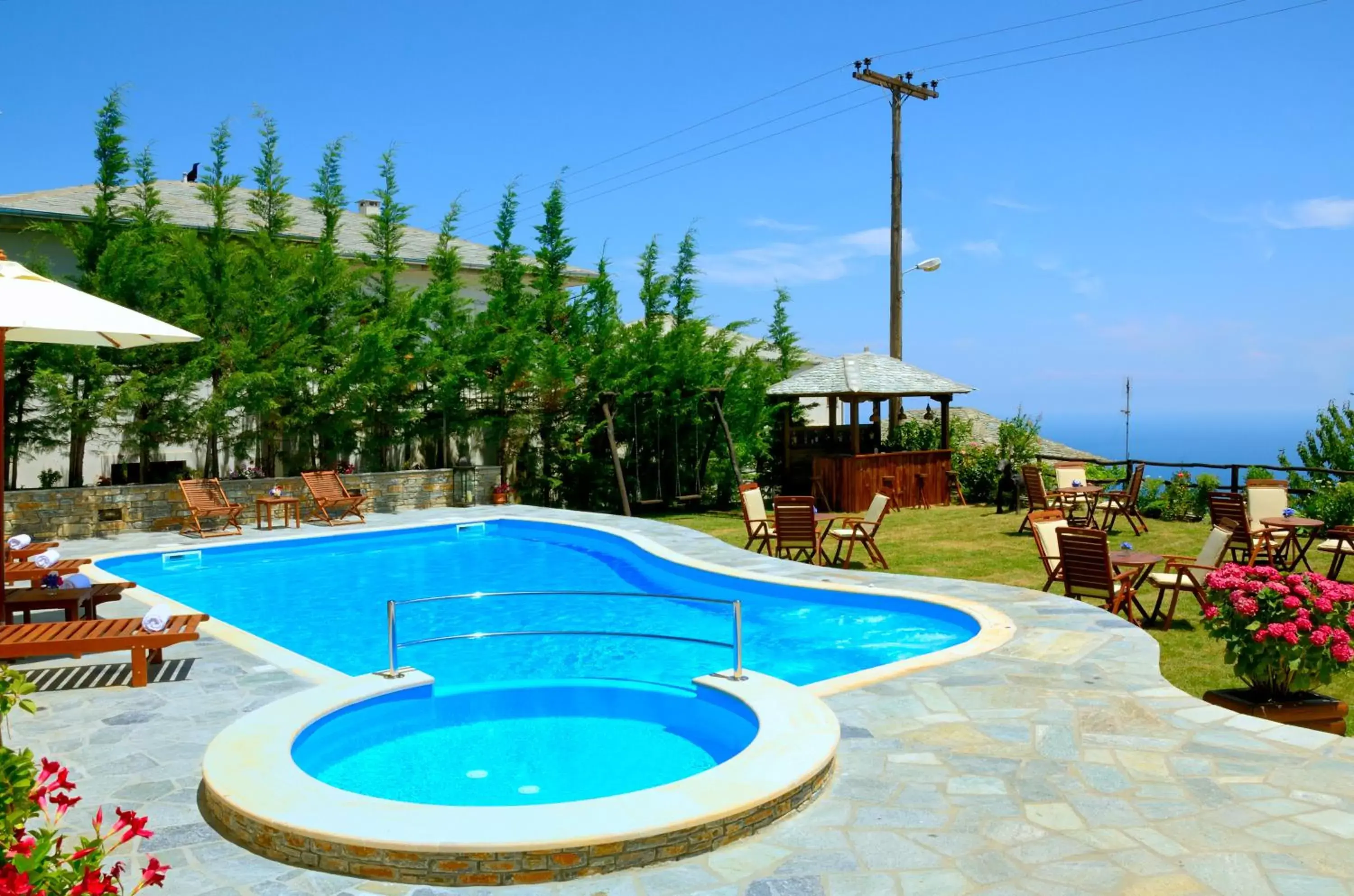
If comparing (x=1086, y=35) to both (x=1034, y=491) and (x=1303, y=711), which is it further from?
(x=1303, y=711)

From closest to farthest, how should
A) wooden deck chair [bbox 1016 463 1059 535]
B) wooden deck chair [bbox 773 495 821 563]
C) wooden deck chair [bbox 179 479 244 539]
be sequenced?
wooden deck chair [bbox 773 495 821 563] < wooden deck chair [bbox 179 479 244 539] < wooden deck chair [bbox 1016 463 1059 535]

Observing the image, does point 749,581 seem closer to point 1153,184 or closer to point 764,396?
point 764,396

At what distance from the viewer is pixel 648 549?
1376 centimetres

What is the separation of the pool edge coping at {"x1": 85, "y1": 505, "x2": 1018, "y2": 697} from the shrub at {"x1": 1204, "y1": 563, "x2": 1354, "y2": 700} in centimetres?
181

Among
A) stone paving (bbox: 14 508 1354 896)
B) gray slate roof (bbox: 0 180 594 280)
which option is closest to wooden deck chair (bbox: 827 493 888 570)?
stone paving (bbox: 14 508 1354 896)

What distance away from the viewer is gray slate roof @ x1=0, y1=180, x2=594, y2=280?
55.6 feet

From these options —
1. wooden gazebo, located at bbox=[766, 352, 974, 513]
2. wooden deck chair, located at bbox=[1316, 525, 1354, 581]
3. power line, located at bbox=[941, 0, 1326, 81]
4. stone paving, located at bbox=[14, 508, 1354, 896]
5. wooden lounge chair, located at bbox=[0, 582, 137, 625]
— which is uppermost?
power line, located at bbox=[941, 0, 1326, 81]

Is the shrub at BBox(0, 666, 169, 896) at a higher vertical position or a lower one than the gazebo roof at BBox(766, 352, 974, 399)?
lower

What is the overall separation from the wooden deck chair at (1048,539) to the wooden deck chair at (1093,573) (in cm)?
55

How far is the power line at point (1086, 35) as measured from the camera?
1895cm

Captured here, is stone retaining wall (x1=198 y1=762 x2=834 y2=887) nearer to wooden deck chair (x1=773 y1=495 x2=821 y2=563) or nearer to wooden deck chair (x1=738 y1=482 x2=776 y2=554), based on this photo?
wooden deck chair (x1=773 y1=495 x2=821 y2=563)

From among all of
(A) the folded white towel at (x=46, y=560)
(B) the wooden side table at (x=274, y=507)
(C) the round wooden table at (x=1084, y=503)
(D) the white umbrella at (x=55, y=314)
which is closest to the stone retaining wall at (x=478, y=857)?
(D) the white umbrella at (x=55, y=314)

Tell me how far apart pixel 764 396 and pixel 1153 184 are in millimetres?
14284

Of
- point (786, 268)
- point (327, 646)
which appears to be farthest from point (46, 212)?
point (786, 268)
